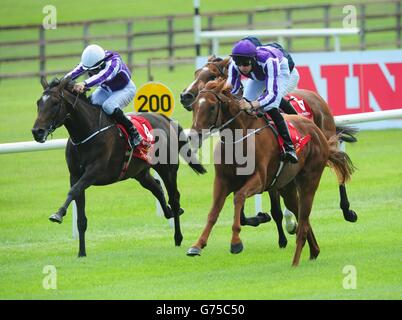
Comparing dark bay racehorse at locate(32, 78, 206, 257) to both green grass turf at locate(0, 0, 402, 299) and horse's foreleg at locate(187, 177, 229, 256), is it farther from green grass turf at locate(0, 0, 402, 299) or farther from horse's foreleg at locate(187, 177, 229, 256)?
horse's foreleg at locate(187, 177, 229, 256)

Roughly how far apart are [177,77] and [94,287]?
19.8 metres

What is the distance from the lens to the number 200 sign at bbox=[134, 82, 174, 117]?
12.7 m

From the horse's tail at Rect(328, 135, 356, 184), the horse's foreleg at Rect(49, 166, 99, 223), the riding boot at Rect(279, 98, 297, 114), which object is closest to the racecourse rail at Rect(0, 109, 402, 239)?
the horse's foreleg at Rect(49, 166, 99, 223)

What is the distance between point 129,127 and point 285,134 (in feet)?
6.42

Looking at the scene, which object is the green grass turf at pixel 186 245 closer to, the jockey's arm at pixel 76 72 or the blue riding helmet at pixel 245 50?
the jockey's arm at pixel 76 72

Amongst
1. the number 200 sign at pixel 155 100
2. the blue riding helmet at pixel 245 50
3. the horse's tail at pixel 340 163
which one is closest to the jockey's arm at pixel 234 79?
the blue riding helmet at pixel 245 50

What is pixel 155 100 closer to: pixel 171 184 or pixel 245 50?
pixel 171 184

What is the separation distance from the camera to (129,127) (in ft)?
37.4

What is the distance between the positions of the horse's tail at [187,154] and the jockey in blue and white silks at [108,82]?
81 cm

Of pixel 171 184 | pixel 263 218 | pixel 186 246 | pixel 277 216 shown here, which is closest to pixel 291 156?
pixel 263 218

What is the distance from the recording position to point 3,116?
23.4 m
